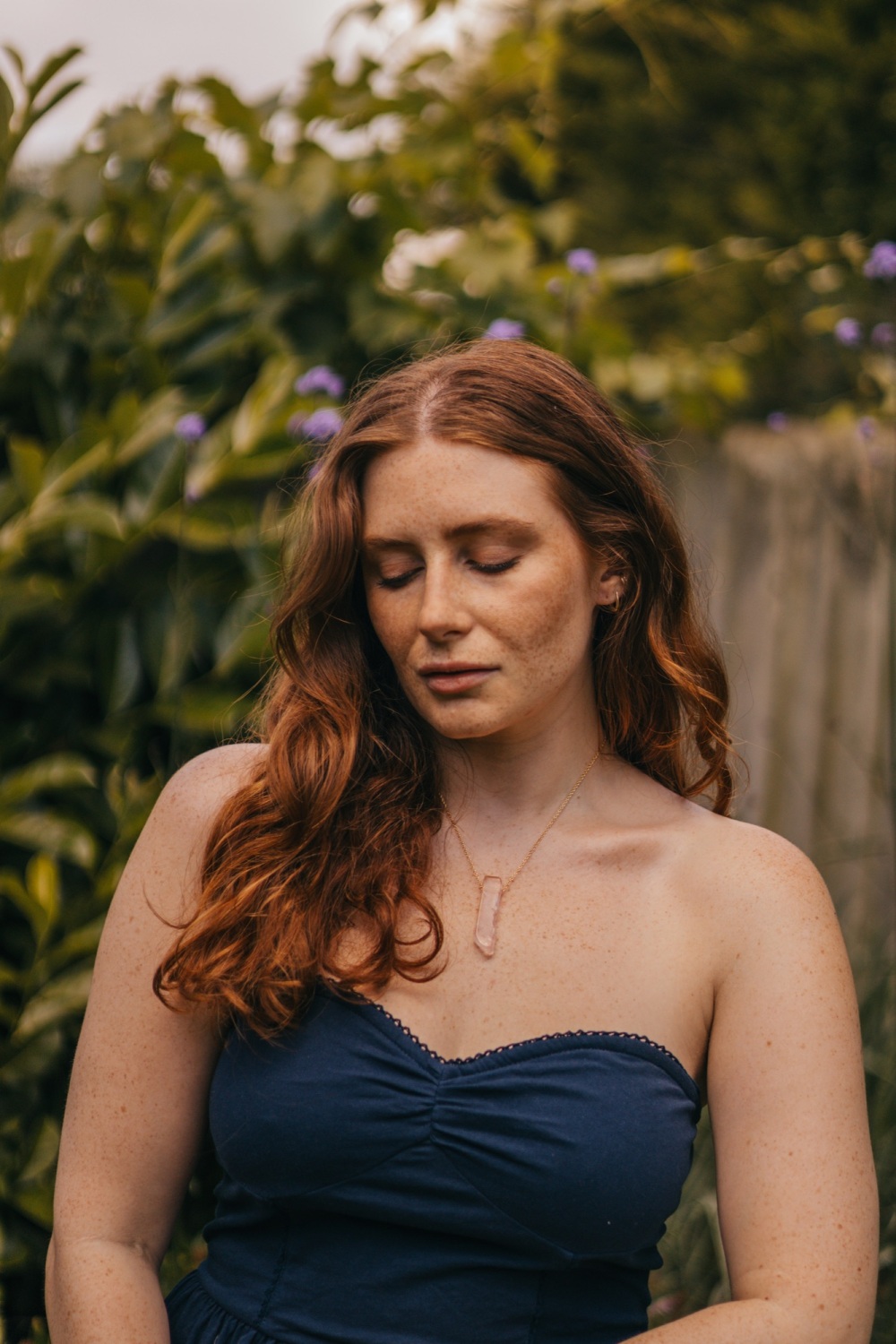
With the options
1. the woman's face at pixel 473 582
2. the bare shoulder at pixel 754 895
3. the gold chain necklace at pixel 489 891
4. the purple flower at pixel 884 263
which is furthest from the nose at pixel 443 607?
the purple flower at pixel 884 263

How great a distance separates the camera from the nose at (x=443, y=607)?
5.07 feet

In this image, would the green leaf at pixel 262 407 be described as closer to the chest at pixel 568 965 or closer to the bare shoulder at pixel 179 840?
the bare shoulder at pixel 179 840

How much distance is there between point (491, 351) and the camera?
1.71 meters

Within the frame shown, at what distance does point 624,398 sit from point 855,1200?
8.03ft

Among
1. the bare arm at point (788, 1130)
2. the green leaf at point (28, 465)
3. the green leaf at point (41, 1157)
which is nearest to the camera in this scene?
the bare arm at point (788, 1130)

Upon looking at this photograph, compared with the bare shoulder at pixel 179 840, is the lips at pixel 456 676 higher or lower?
higher

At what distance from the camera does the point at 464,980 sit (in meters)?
1.57

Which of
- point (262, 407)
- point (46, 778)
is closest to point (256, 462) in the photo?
point (262, 407)

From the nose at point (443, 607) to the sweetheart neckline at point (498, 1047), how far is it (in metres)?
0.41

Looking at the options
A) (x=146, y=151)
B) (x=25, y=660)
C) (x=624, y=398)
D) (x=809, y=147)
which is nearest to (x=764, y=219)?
(x=809, y=147)

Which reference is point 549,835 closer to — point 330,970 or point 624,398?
point 330,970

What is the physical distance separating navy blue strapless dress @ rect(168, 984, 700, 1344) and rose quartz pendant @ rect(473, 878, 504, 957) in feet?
0.43

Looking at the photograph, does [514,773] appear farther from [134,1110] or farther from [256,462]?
[256,462]

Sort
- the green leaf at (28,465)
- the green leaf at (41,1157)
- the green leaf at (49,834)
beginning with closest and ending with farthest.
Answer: the green leaf at (41,1157) < the green leaf at (49,834) < the green leaf at (28,465)
